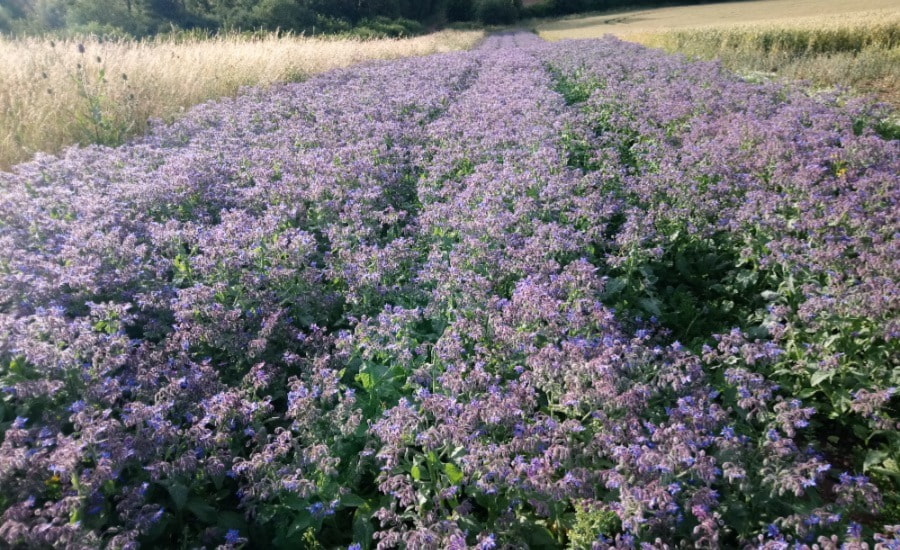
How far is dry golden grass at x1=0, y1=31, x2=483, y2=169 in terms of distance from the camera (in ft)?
24.0

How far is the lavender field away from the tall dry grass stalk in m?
10.5

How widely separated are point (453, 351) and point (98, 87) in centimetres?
861

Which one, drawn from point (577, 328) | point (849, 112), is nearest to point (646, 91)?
point (849, 112)

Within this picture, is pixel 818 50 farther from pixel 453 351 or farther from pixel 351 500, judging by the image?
pixel 351 500

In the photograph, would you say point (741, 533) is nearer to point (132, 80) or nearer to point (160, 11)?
point (132, 80)

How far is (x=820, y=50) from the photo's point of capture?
1966 centimetres

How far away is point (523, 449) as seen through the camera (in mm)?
2498

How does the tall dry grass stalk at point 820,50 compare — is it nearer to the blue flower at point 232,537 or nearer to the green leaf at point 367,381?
the green leaf at point 367,381

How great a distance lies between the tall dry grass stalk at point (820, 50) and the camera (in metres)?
14.6

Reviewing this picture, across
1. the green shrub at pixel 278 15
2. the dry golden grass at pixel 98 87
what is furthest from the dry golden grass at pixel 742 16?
the dry golden grass at pixel 98 87

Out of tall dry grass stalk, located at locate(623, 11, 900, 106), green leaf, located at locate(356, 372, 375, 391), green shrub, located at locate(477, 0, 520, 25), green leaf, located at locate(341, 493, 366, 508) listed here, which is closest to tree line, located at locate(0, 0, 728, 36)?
green shrub, located at locate(477, 0, 520, 25)

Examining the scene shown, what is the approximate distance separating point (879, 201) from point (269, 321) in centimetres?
513

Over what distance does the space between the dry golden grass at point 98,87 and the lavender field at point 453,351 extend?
6.59 feet

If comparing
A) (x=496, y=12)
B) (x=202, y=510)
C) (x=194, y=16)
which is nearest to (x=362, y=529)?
(x=202, y=510)
